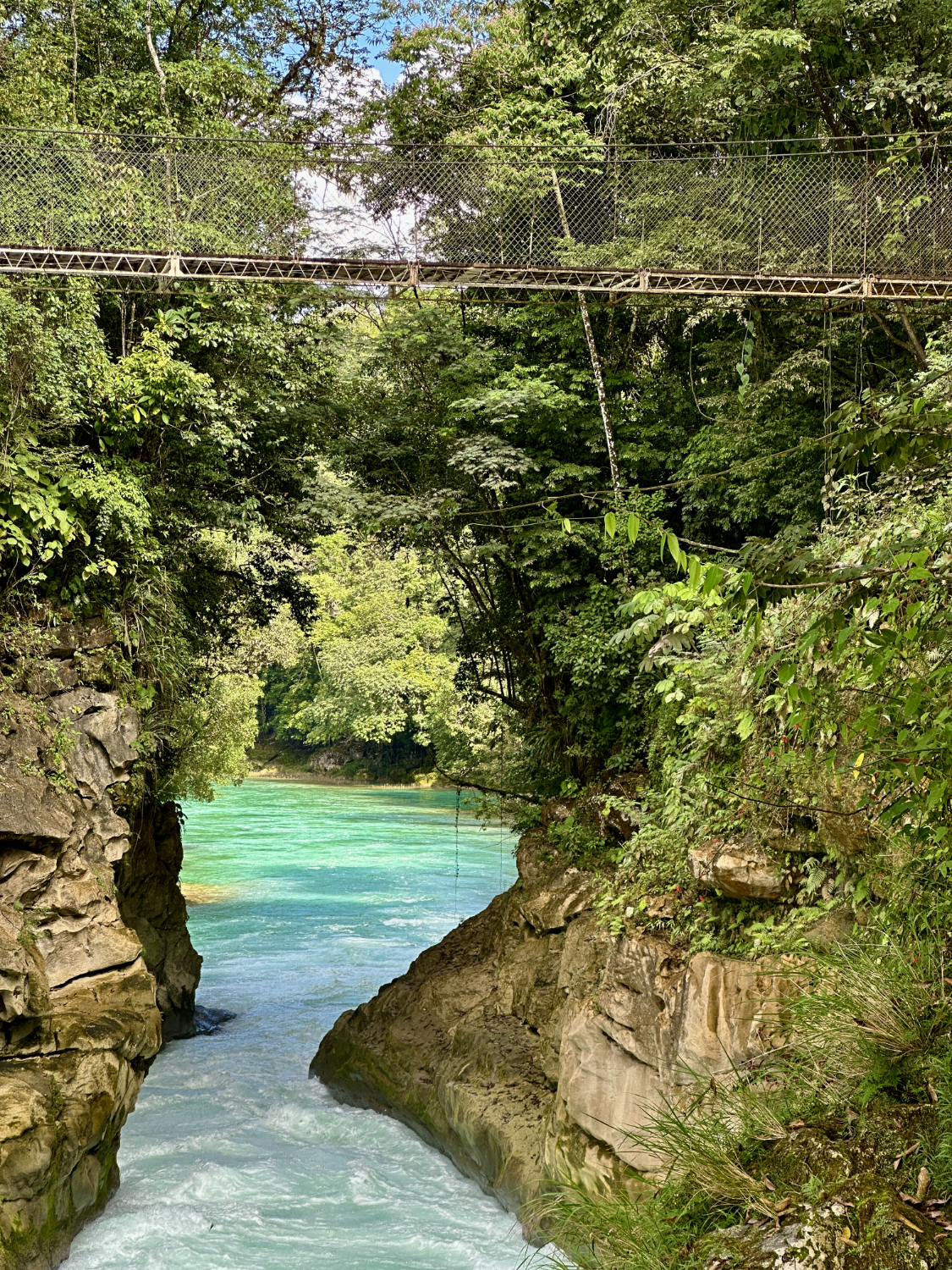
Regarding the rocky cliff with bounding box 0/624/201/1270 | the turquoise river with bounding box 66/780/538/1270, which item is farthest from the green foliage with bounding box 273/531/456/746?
the rocky cliff with bounding box 0/624/201/1270

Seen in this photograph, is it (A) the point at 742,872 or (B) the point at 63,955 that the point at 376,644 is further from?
(A) the point at 742,872

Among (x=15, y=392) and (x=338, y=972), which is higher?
(x=15, y=392)

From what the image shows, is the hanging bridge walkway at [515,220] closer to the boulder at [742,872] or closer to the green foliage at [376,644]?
the boulder at [742,872]

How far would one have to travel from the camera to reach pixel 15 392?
361 inches

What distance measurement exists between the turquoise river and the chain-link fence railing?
8360 millimetres

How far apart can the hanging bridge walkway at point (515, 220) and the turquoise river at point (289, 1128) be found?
803cm

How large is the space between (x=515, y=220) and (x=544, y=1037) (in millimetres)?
8096

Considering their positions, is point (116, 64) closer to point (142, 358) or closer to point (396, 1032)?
point (142, 358)

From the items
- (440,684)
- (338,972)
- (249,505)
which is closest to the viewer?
(249,505)

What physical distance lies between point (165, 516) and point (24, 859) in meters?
4.00

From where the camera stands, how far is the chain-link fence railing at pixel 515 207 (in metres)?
10.2

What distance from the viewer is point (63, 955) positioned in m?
Result: 8.12

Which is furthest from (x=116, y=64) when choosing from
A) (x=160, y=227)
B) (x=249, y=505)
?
(x=249, y=505)

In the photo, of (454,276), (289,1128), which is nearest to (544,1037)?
(289,1128)
